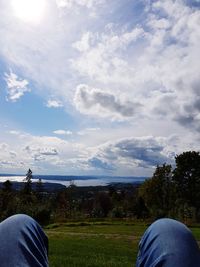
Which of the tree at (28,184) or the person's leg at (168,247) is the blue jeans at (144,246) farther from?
the tree at (28,184)

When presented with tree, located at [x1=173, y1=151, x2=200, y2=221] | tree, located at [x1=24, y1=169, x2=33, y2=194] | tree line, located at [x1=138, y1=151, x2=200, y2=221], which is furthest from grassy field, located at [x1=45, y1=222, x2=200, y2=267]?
tree, located at [x1=24, y1=169, x2=33, y2=194]

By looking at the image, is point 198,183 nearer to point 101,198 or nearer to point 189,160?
point 189,160

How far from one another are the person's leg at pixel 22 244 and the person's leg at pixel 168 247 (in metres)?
0.54

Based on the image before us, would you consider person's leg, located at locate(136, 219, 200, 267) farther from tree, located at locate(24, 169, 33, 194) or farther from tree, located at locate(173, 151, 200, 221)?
tree, located at locate(24, 169, 33, 194)

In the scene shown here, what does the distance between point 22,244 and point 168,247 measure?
0.72 meters

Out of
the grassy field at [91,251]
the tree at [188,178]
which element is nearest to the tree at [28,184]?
the tree at [188,178]

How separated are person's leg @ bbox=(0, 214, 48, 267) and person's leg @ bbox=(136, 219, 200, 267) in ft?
1.78

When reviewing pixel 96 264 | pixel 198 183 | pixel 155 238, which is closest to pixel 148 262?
pixel 155 238

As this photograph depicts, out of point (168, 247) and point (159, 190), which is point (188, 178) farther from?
point (168, 247)

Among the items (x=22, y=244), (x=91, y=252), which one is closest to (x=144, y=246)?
(x=22, y=244)

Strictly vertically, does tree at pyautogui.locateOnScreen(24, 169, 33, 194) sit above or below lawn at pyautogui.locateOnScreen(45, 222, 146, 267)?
above

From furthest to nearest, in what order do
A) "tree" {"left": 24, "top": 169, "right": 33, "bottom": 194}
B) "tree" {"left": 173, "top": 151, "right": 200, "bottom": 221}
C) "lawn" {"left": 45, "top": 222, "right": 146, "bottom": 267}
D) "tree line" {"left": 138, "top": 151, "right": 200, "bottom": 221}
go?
"tree" {"left": 24, "top": 169, "right": 33, "bottom": 194} < "tree" {"left": 173, "top": 151, "right": 200, "bottom": 221} < "tree line" {"left": 138, "top": 151, "right": 200, "bottom": 221} < "lawn" {"left": 45, "top": 222, "right": 146, "bottom": 267}

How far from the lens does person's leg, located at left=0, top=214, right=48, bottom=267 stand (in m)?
Result: 1.86

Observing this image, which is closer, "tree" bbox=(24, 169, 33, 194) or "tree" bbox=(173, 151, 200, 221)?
"tree" bbox=(173, 151, 200, 221)
